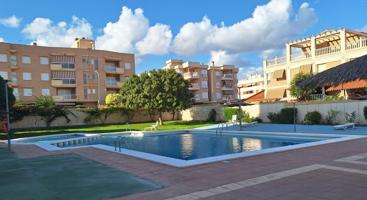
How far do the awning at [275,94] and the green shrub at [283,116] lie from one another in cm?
1894

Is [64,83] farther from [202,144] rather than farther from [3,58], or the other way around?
[202,144]

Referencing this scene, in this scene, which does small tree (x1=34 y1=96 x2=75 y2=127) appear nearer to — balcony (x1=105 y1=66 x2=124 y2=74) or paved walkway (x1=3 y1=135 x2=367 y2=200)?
balcony (x1=105 y1=66 x2=124 y2=74)

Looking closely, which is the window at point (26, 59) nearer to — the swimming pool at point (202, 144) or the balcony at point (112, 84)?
the balcony at point (112, 84)

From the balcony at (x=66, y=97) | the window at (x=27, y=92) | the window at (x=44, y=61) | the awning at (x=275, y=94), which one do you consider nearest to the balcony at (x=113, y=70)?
the balcony at (x=66, y=97)

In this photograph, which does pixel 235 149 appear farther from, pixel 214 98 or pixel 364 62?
pixel 214 98

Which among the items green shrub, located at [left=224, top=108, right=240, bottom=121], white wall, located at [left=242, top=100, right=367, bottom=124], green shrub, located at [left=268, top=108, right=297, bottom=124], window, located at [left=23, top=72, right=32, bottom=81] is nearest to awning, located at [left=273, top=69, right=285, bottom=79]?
green shrub, located at [left=224, top=108, right=240, bottom=121]

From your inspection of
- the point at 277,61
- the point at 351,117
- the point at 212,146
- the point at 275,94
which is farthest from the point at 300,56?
the point at 212,146

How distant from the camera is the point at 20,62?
176 ft

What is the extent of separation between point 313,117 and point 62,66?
44.1m

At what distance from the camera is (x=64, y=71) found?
57594 mm

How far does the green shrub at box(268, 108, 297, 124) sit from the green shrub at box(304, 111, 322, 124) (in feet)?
5.13

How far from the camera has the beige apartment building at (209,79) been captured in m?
74.9

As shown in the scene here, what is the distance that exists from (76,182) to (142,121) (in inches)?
1496

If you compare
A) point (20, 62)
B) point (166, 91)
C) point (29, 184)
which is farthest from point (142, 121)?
point (29, 184)
